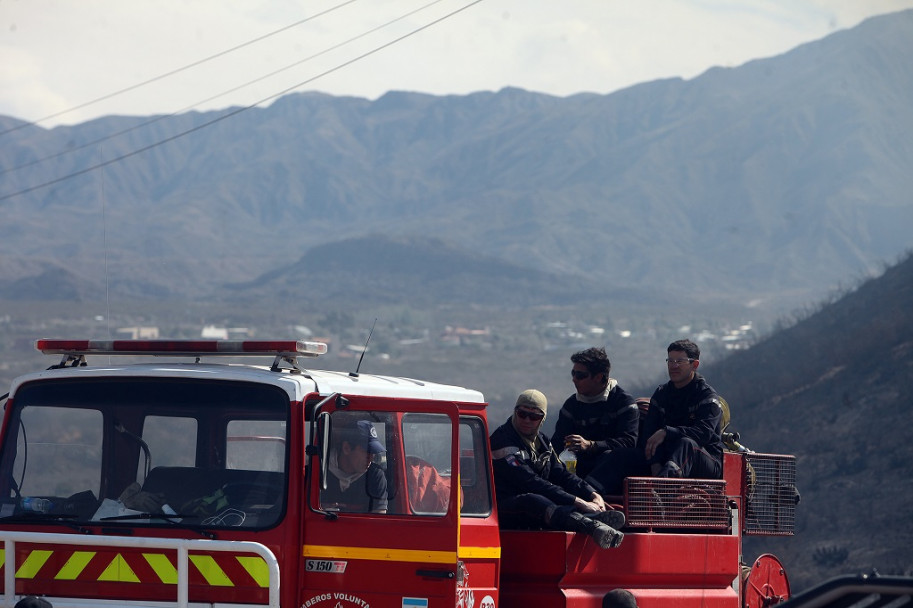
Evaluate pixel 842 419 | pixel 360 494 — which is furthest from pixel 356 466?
pixel 842 419

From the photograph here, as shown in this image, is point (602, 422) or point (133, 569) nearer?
point (133, 569)

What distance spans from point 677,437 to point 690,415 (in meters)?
0.42

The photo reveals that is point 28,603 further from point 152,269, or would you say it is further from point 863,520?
point 152,269

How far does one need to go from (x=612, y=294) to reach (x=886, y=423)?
131m

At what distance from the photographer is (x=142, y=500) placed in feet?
21.6

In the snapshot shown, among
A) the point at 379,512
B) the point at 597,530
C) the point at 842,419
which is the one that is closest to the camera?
the point at 379,512

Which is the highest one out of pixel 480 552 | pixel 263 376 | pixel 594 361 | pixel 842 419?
pixel 594 361

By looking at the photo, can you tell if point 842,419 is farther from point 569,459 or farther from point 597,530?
point 597,530

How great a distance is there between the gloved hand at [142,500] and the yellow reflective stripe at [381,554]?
0.78 meters

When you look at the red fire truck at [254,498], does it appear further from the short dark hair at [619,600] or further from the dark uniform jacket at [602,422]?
the dark uniform jacket at [602,422]

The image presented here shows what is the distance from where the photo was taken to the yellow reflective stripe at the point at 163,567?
625 centimetres

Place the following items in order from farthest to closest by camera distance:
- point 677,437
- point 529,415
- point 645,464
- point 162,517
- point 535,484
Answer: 1. point 645,464
2. point 677,437
3. point 529,415
4. point 535,484
5. point 162,517

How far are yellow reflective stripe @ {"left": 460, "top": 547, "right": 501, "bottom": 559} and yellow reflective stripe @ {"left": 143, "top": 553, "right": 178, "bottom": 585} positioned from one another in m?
1.59

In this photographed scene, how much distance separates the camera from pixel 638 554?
7.79 metres
